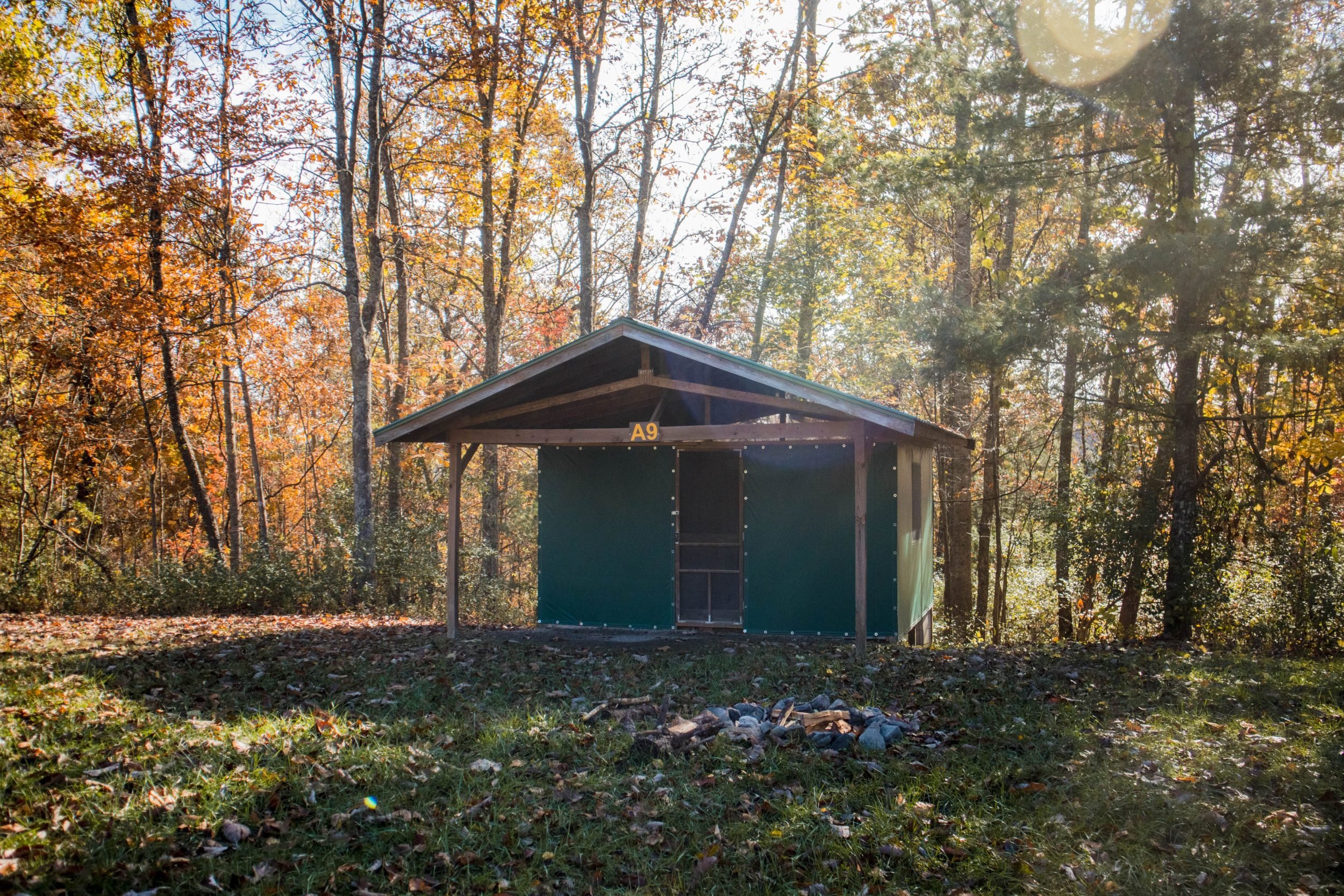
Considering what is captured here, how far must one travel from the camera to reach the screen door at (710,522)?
36.3 feet

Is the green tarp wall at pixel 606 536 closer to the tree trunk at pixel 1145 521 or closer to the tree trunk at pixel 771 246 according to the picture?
the tree trunk at pixel 1145 521

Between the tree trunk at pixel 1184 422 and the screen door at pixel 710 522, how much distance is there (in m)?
4.84

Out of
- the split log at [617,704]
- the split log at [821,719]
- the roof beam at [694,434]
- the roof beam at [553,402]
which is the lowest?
the split log at [617,704]

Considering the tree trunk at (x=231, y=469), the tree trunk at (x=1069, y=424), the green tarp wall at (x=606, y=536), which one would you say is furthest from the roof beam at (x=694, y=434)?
the tree trunk at (x=231, y=469)

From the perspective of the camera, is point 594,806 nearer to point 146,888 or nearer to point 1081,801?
point 146,888

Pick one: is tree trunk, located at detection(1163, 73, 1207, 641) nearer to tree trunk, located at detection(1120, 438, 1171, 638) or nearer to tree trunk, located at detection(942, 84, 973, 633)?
tree trunk, located at detection(1120, 438, 1171, 638)

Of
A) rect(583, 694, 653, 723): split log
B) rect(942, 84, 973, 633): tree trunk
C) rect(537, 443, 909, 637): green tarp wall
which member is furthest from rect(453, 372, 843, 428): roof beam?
rect(942, 84, 973, 633): tree trunk

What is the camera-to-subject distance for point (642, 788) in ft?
14.3

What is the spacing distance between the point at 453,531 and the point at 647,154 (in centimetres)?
1181

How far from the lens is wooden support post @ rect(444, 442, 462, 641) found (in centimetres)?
910

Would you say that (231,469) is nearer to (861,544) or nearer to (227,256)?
(227,256)

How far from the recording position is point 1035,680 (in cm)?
680

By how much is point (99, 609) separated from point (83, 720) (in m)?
8.63

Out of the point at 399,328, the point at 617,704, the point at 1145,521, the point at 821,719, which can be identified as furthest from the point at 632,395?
the point at 399,328
